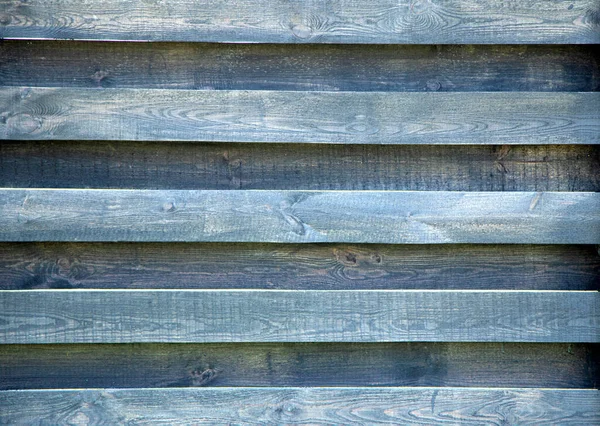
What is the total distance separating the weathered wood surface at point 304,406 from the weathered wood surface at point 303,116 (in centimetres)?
80

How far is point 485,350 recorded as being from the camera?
187 cm

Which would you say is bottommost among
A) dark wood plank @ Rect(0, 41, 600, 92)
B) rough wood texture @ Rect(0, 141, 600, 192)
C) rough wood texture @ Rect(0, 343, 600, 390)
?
rough wood texture @ Rect(0, 343, 600, 390)

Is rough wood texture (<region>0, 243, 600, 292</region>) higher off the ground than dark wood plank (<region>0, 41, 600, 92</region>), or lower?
lower

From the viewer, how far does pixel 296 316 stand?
179 cm

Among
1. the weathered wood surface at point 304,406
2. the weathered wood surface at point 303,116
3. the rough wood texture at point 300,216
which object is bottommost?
the weathered wood surface at point 304,406

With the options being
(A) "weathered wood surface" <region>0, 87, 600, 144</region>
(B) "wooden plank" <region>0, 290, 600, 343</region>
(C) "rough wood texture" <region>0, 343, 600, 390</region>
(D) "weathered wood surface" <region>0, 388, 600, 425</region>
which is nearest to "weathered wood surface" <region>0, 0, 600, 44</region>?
(A) "weathered wood surface" <region>0, 87, 600, 144</region>

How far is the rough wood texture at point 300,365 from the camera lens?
71.9 inches

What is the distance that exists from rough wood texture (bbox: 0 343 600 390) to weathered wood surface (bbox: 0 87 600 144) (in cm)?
68

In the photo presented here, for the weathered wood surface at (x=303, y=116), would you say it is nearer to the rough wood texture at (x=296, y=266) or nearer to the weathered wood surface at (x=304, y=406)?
the rough wood texture at (x=296, y=266)

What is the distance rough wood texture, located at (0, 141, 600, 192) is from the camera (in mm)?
1831

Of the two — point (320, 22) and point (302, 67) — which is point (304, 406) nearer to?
point (302, 67)

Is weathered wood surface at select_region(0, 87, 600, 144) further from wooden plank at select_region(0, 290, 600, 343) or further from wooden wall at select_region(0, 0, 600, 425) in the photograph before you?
wooden plank at select_region(0, 290, 600, 343)

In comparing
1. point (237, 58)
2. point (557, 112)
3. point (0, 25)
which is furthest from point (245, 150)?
point (557, 112)

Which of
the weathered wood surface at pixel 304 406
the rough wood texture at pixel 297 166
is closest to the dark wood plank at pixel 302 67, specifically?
the rough wood texture at pixel 297 166
